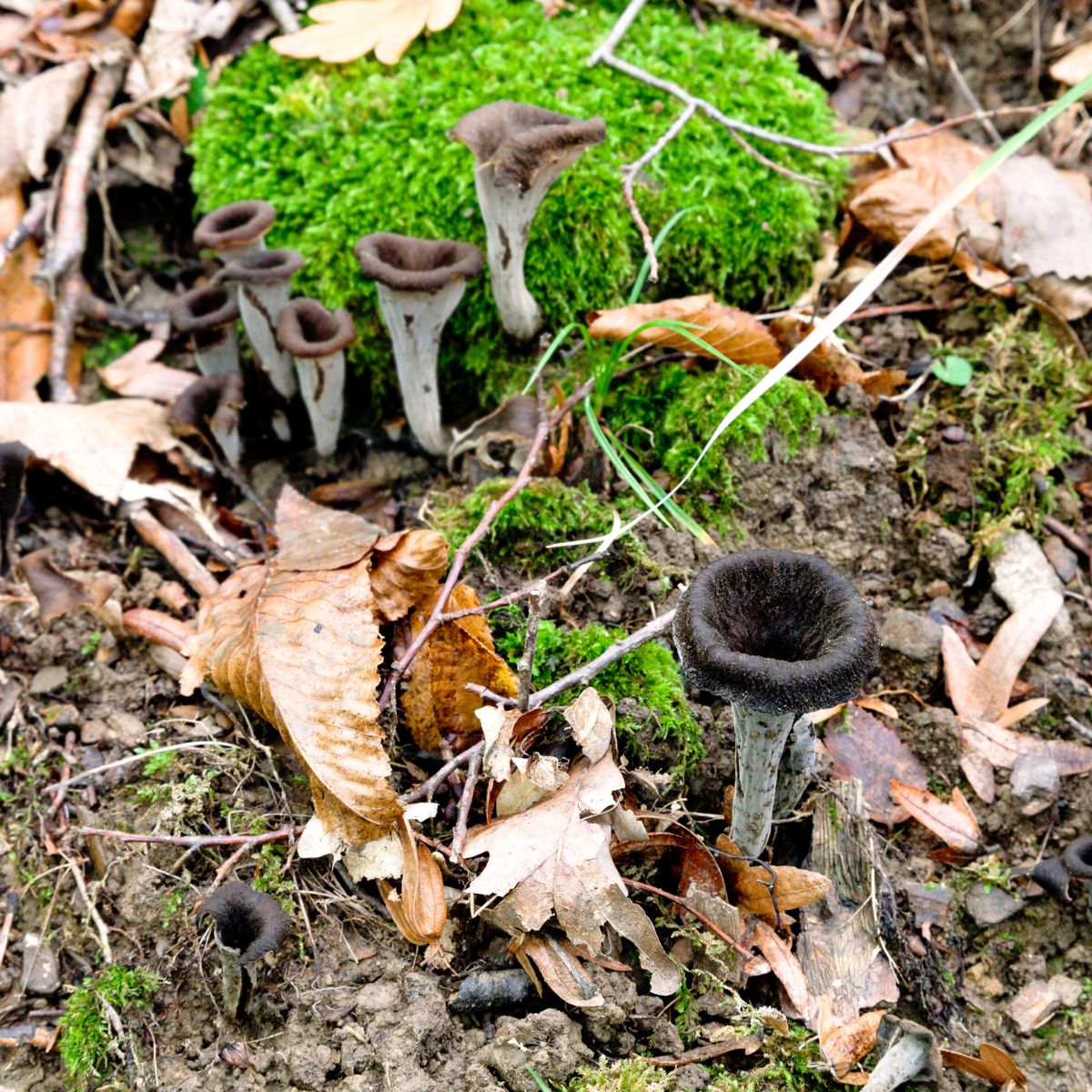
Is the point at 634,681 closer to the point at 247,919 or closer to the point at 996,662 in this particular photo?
the point at 247,919

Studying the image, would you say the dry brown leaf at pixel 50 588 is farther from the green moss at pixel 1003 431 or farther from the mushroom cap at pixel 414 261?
the green moss at pixel 1003 431

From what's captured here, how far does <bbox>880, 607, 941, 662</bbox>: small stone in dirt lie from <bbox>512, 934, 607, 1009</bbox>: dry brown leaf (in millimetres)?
1592

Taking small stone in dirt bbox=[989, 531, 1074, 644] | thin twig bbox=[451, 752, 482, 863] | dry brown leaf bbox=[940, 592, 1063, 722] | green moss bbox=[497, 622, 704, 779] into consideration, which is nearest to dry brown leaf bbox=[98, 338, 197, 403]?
green moss bbox=[497, 622, 704, 779]

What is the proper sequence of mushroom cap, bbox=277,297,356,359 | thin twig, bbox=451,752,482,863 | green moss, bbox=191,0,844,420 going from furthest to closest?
green moss, bbox=191,0,844,420 < mushroom cap, bbox=277,297,356,359 < thin twig, bbox=451,752,482,863

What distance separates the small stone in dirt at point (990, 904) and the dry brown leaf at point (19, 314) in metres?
4.18

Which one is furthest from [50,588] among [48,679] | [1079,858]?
[1079,858]

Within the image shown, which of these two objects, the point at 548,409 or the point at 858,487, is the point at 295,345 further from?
the point at 858,487

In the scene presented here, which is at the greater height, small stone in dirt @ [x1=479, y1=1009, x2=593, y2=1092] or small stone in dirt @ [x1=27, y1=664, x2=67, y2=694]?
small stone in dirt @ [x1=479, y1=1009, x2=593, y2=1092]

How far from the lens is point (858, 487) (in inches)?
147

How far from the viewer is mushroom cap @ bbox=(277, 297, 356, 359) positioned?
3.67 metres

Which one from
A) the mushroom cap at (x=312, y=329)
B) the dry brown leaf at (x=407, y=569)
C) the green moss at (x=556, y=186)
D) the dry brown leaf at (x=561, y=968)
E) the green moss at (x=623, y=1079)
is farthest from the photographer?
the green moss at (x=556, y=186)

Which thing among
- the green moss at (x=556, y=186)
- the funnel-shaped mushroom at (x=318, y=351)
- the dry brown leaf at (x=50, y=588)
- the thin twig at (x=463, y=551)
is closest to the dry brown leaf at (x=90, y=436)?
the dry brown leaf at (x=50, y=588)

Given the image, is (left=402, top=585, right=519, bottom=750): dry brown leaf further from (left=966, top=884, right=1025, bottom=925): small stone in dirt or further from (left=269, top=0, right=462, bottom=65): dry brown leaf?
(left=269, top=0, right=462, bottom=65): dry brown leaf

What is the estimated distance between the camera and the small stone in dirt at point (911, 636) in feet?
11.4
